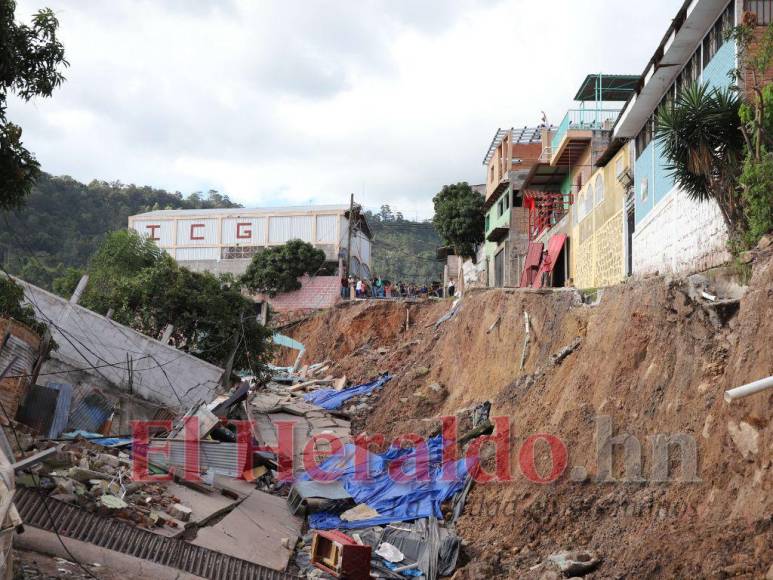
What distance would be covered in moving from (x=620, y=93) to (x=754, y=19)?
51.1 feet

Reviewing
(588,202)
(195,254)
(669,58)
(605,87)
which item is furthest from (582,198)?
(195,254)

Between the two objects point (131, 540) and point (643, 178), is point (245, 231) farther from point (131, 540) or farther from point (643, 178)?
point (131, 540)

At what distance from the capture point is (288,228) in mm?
48656

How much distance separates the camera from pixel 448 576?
450 inches

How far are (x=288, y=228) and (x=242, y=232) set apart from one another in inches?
119

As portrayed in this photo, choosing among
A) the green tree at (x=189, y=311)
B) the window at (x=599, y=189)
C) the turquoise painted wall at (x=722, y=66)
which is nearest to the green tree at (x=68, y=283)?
the green tree at (x=189, y=311)

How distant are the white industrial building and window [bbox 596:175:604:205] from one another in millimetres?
23944

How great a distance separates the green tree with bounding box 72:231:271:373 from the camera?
24.2m

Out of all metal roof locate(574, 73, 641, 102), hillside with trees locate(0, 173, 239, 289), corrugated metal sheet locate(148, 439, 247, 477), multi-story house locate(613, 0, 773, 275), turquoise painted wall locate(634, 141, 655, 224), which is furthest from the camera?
hillside with trees locate(0, 173, 239, 289)

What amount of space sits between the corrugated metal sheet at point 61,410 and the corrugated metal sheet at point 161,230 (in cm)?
3370

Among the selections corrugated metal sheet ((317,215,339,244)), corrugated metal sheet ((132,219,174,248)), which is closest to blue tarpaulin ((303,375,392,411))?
corrugated metal sheet ((317,215,339,244))

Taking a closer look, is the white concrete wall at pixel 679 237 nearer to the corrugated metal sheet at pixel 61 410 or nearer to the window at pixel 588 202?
the window at pixel 588 202

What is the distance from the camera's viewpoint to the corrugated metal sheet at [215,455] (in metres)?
14.6

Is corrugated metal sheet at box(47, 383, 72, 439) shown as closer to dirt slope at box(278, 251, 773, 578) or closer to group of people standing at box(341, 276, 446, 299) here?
dirt slope at box(278, 251, 773, 578)
